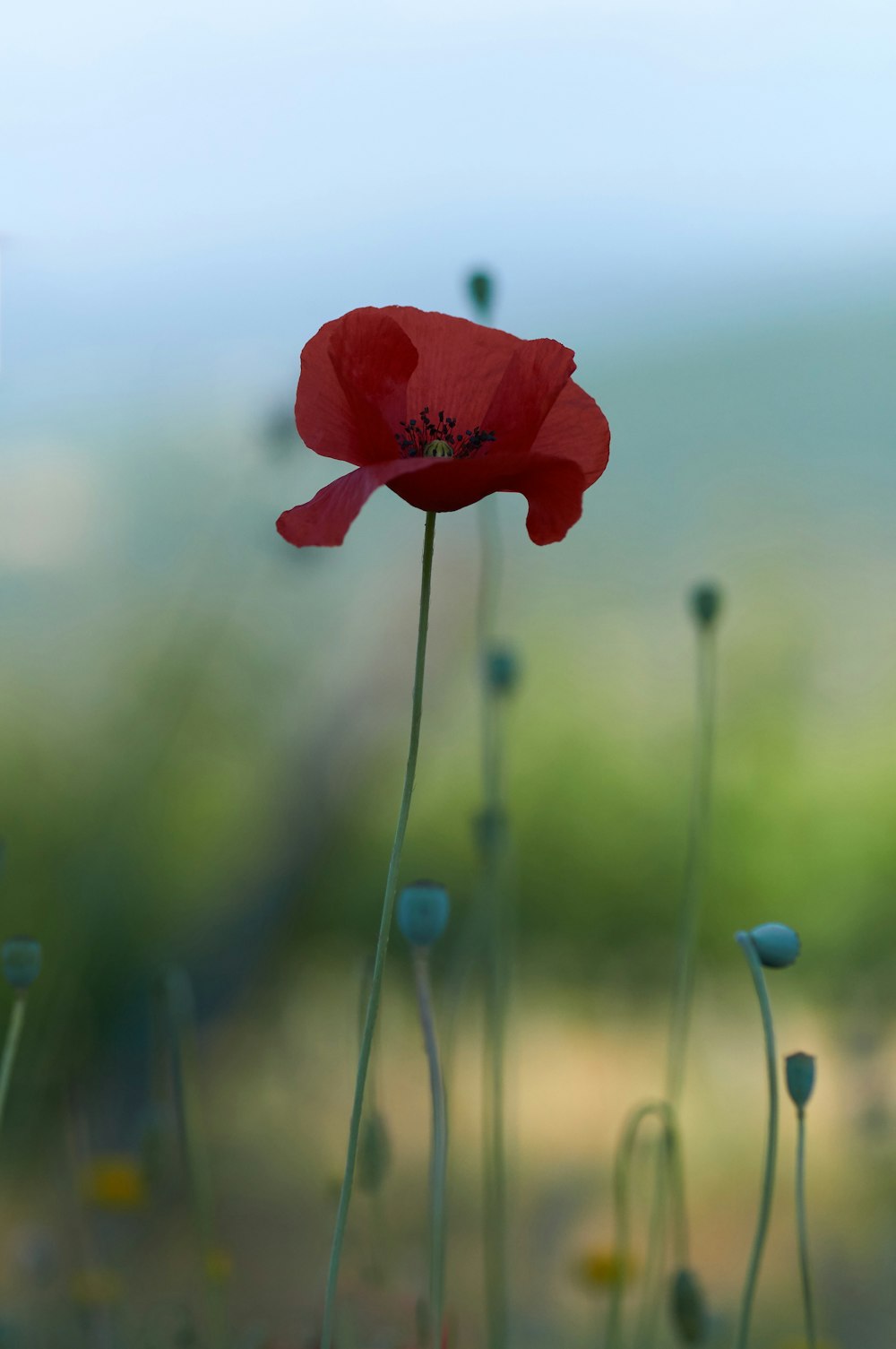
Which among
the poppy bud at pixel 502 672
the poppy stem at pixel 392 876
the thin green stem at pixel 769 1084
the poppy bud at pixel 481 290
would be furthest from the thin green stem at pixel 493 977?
the poppy stem at pixel 392 876

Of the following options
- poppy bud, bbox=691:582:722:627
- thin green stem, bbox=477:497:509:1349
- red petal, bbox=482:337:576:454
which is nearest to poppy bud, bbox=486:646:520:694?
thin green stem, bbox=477:497:509:1349

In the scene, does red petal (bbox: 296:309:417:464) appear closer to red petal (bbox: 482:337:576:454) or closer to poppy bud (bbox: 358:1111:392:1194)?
red petal (bbox: 482:337:576:454)

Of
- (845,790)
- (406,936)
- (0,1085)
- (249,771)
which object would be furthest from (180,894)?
(406,936)

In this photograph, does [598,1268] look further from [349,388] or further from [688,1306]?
[349,388]

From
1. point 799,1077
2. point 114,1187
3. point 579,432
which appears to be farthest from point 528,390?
point 114,1187

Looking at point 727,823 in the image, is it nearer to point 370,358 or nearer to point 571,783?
point 571,783

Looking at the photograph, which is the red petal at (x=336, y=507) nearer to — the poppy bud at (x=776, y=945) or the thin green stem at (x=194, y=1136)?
the poppy bud at (x=776, y=945)
